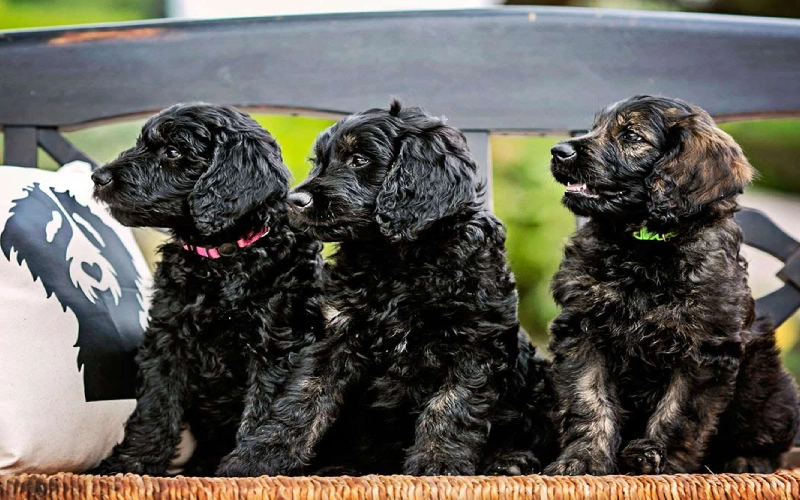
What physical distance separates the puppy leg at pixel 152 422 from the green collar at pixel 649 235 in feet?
5.39

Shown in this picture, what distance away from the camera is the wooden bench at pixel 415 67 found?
418 cm

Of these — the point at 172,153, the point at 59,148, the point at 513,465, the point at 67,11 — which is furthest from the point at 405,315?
the point at 67,11

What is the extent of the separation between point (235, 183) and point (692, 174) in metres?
1.51

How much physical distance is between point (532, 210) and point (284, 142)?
1.64 meters

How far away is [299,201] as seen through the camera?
279 cm

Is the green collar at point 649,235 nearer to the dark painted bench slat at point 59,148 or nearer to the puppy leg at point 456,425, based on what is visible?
the puppy leg at point 456,425

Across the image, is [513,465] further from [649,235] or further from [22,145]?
[22,145]

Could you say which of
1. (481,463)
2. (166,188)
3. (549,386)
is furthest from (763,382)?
(166,188)

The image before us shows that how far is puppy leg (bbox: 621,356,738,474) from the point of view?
279 cm

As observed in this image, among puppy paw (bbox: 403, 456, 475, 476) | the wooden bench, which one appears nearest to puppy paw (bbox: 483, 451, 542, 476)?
puppy paw (bbox: 403, 456, 475, 476)

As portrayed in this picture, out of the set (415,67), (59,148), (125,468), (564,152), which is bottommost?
(125,468)

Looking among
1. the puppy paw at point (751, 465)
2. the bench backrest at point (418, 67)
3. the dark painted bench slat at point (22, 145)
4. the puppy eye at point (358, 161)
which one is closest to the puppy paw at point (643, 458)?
the puppy paw at point (751, 465)

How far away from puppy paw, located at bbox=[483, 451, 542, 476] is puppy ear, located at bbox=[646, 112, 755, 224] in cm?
92

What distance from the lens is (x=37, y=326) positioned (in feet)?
9.41
